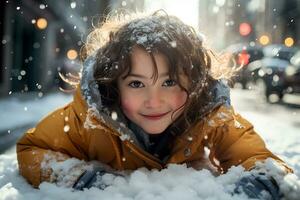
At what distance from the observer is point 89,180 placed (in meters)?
2.29

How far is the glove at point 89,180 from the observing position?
7.35 ft

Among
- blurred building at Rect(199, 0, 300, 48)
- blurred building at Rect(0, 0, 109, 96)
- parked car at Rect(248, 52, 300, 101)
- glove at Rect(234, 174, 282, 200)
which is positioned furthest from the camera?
blurred building at Rect(199, 0, 300, 48)

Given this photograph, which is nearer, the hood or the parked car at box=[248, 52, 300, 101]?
the hood

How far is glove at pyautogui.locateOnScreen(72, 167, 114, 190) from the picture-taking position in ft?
7.35

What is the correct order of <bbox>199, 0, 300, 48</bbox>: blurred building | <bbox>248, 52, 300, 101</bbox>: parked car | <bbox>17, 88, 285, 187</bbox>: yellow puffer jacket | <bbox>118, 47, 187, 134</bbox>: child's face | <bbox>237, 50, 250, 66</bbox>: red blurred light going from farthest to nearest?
<bbox>199, 0, 300, 48</bbox>: blurred building → <bbox>237, 50, 250, 66</bbox>: red blurred light → <bbox>248, 52, 300, 101</bbox>: parked car → <bbox>17, 88, 285, 187</bbox>: yellow puffer jacket → <bbox>118, 47, 187, 134</bbox>: child's face

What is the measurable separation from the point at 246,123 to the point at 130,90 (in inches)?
31.2

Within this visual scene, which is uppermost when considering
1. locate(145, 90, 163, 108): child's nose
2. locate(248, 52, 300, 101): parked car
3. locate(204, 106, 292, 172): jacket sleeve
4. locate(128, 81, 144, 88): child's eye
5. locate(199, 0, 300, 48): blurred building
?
locate(128, 81, 144, 88): child's eye

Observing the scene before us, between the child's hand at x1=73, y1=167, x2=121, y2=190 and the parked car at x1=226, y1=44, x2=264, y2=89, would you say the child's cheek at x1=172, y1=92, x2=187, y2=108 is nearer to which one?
the child's hand at x1=73, y1=167, x2=121, y2=190

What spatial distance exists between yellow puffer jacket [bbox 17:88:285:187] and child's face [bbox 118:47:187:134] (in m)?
0.13

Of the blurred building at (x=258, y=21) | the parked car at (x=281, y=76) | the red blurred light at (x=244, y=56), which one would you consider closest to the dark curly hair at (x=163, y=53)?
the parked car at (x=281, y=76)

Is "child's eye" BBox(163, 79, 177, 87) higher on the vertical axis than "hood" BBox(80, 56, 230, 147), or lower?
higher

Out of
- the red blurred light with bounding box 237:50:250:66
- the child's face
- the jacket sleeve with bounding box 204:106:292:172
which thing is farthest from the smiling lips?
the red blurred light with bounding box 237:50:250:66

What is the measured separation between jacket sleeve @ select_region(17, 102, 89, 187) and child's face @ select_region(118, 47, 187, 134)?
343 millimetres

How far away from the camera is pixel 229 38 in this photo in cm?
7906
